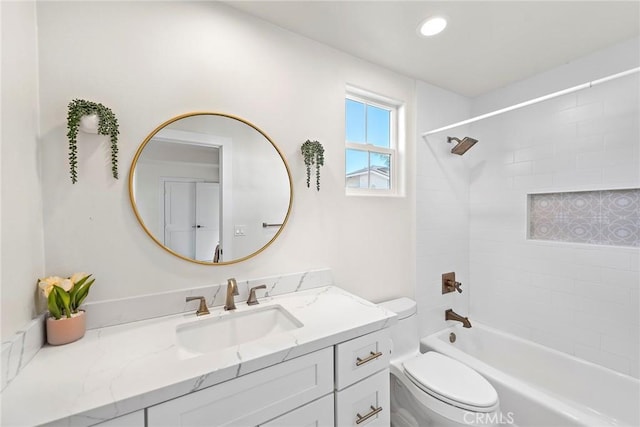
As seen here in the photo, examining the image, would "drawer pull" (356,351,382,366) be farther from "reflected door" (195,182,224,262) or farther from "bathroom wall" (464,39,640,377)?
"bathroom wall" (464,39,640,377)

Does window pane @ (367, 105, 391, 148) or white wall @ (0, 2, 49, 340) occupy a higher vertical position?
window pane @ (367, 105, 391, 148)

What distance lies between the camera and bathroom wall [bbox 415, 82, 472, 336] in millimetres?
2123

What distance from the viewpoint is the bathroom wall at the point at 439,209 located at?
212 centimetres

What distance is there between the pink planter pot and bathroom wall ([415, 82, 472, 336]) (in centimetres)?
203

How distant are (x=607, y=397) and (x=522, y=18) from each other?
2.37 meters

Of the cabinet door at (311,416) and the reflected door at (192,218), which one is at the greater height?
the reflected door at (192,218)

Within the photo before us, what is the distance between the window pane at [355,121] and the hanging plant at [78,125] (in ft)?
4.37

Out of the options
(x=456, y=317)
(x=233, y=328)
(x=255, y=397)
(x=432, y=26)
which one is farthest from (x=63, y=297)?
(x=456, y=317)

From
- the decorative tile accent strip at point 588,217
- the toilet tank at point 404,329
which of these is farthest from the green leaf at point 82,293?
the decorative tile accent strip at point 588,217

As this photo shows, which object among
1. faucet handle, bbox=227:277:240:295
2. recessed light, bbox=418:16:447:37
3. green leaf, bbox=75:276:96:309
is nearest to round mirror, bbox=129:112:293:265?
faucet handle, bbox=227:277:240:295

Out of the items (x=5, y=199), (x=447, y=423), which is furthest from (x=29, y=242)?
(x=447, y=423)

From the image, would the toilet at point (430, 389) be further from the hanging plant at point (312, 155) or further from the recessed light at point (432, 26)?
the recessed light at point (432, 26)

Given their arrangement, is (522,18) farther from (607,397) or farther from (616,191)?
(607,397)

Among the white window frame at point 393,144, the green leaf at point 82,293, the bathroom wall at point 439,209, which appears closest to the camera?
the green leaf at point 82,293
